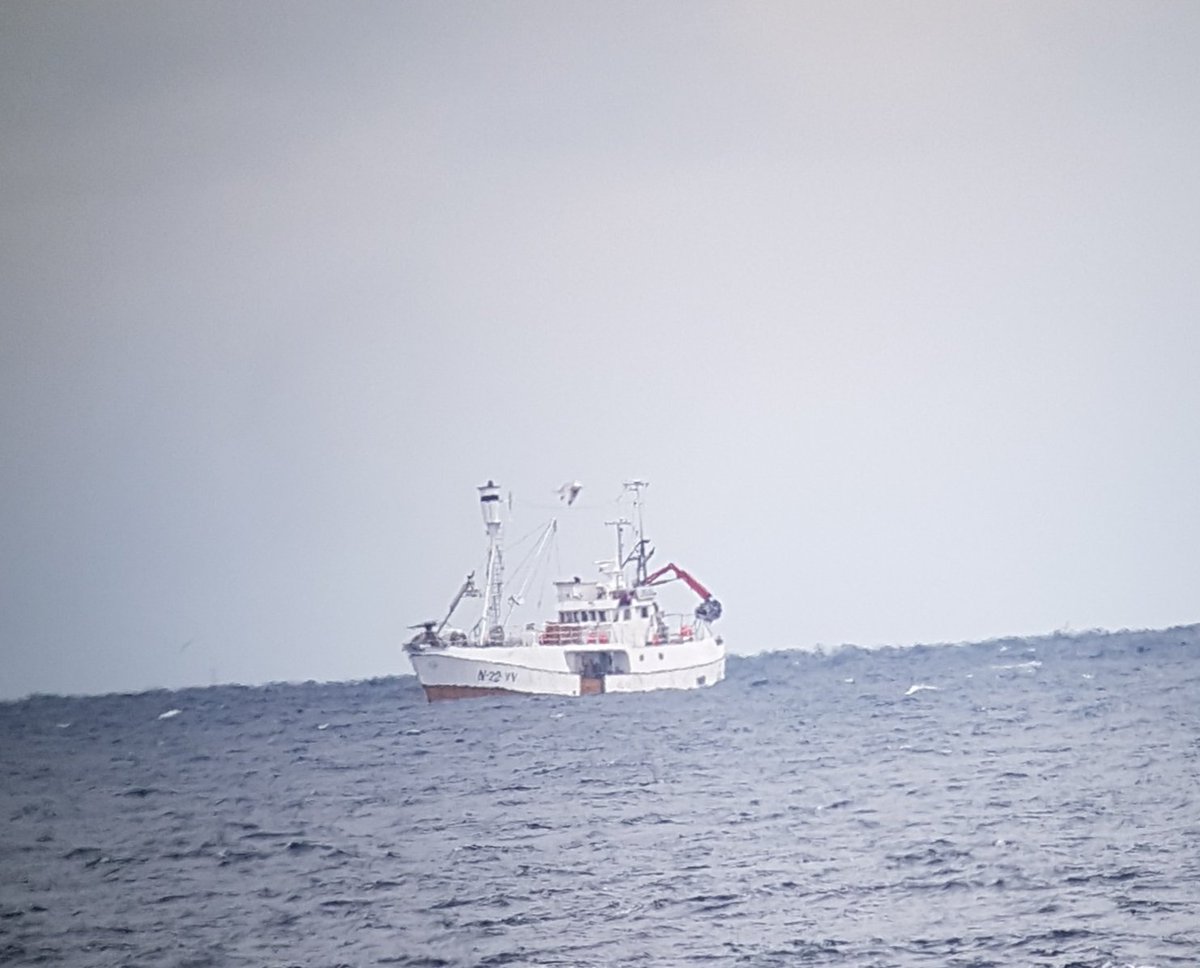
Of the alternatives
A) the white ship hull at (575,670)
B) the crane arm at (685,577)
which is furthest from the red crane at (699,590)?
the white ship hull at (575,670)

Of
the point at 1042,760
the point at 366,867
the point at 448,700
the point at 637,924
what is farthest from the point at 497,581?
the point at 448,700

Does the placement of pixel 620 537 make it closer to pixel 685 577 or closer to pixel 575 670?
pixel 685 577

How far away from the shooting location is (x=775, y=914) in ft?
19.4

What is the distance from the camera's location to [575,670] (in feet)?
42.6

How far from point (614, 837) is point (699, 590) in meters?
1.33

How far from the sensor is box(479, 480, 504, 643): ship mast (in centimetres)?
708

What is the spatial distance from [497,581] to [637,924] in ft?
8.27

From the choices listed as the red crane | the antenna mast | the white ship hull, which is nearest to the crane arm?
the red crane

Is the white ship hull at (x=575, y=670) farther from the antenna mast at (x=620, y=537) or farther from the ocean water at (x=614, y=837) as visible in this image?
the antenna mast at (x=620, y=537)

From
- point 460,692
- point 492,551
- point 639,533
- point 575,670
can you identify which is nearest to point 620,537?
point 639,533

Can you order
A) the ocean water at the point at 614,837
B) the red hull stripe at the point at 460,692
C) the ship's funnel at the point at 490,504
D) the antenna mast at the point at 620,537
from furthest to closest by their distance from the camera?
1. the red hull stripe at the point at 460,692
2. the antenna mast at the point at 620,537
3. the ship's funnel at the point at 490,504
4. the ocean water at the point at 614,837

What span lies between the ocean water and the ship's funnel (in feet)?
4.36

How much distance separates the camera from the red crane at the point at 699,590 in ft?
24.7

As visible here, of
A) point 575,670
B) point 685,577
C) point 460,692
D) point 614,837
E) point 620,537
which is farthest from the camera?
point 575,670
